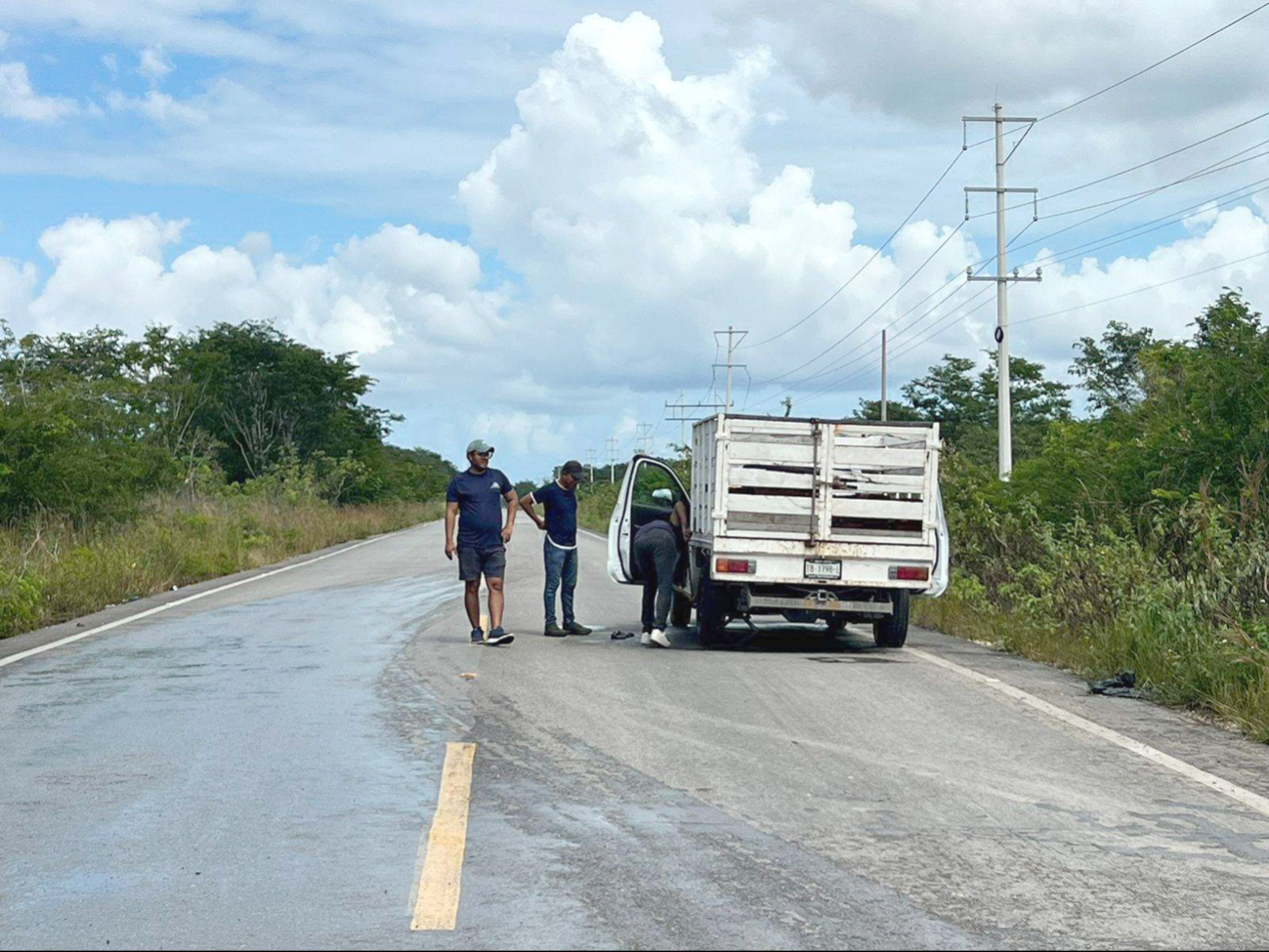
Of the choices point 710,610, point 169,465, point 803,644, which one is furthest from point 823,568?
point 169,465

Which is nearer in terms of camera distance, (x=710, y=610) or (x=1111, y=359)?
(x=710, y=610)

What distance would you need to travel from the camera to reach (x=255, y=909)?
17.3 ft

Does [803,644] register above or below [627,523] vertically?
below

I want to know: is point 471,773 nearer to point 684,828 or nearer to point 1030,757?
point 684,828

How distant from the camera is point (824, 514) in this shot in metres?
14.0

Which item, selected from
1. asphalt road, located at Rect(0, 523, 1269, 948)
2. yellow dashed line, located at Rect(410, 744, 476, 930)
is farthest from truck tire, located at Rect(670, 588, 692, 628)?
yellow dashed line, located at Rect(410, 744, 476, 930)

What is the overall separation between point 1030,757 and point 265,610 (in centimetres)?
1199

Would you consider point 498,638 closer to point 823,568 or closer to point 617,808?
point 823,568

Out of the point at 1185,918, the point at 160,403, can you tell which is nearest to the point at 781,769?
the point at 1185,918

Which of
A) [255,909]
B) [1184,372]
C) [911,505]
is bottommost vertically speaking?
[255,909]

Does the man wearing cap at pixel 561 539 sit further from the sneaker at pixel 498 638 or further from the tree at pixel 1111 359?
the tree at pixel 1111 359

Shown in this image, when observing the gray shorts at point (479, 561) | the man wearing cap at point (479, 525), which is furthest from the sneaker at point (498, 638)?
the gray shorts at point (479, 561)

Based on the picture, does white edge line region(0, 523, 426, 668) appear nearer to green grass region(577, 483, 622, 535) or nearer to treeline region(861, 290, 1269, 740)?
treeline region(861, 290, 1269, 740)

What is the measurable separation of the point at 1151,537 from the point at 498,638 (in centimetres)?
737
